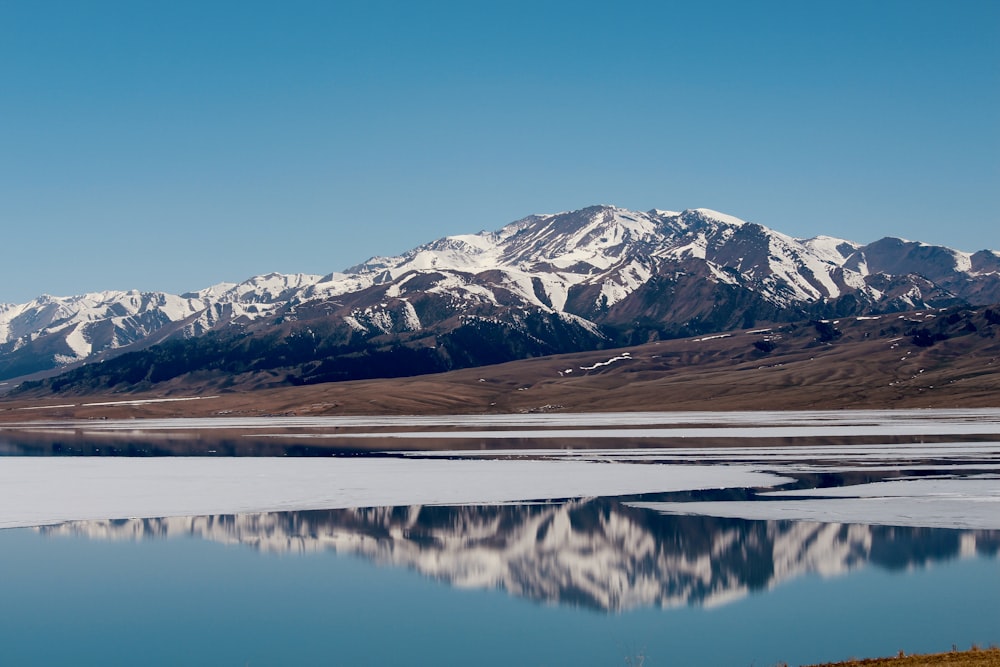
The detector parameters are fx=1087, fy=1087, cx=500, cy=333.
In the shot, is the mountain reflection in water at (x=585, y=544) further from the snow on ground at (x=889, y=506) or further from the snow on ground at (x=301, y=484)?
the snow on ground at (x=301, y=484)

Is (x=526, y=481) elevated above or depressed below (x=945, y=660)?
below

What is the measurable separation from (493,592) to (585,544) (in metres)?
8.73

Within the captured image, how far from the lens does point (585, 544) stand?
47.2 meters

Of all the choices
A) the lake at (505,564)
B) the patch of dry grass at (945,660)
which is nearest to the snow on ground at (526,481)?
the lake at (505,564)

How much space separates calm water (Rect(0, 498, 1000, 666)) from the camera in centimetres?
3141

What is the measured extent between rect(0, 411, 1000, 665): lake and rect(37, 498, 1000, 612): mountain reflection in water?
166 millimetres

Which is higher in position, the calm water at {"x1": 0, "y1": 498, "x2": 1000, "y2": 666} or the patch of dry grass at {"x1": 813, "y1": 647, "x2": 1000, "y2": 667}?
the patch of dry grass at {"x1": 813, "y1": 647, "x2": 1000, "y2": 667}

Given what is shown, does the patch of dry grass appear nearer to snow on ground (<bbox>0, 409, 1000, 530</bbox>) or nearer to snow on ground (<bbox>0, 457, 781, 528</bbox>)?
snow on ground (<bbox>0, 409, 1000, 530</bbox>)

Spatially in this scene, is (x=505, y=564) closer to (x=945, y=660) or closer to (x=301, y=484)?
(x=945, y=660)

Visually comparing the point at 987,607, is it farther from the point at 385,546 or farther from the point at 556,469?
the point at 556,469

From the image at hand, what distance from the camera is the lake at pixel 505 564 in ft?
105

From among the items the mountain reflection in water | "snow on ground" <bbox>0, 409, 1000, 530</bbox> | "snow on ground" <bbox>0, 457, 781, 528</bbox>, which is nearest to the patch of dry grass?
the mountain reflection in water

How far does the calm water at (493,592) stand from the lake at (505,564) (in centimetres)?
13

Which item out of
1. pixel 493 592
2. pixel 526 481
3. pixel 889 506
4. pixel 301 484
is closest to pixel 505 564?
pixel 493 592
